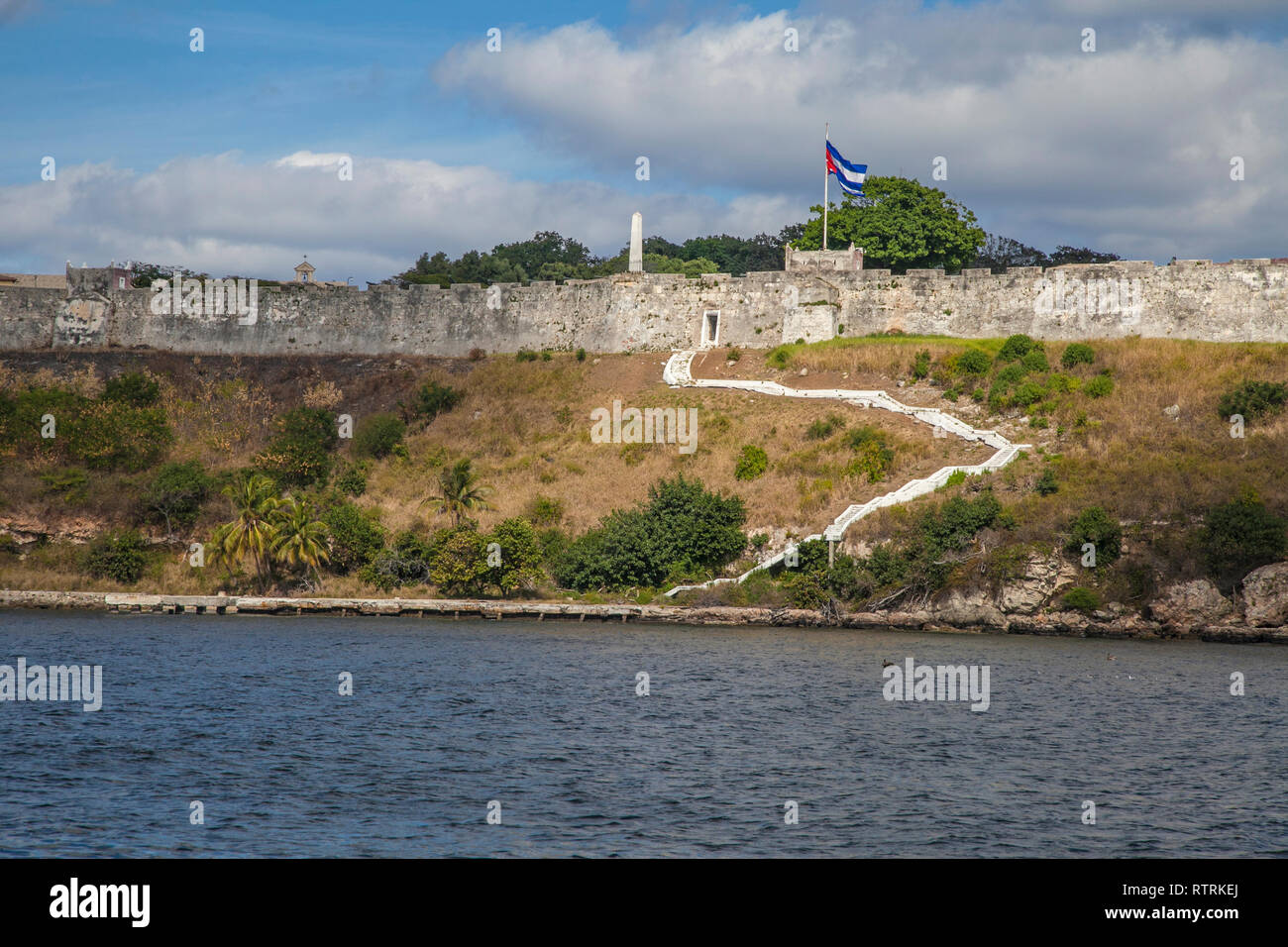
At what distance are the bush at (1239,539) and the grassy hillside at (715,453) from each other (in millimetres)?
110

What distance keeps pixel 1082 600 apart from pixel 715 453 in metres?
16.4

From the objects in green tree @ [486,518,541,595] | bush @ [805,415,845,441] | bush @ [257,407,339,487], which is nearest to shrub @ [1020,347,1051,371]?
bush @ [805,415,845,441]

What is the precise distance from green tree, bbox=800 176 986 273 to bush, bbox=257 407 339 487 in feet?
88.3

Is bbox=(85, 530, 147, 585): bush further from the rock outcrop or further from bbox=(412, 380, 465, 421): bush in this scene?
the rock outcrop

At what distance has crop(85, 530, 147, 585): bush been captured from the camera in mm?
48406

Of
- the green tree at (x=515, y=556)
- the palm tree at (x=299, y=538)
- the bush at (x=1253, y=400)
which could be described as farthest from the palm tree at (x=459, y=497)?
the bush at (x=1253, y=400)

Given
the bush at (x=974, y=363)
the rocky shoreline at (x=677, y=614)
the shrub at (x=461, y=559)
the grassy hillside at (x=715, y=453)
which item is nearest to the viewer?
the rocky shoreline at (x=677, y=614)

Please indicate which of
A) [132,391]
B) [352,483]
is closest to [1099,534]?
[352,483]

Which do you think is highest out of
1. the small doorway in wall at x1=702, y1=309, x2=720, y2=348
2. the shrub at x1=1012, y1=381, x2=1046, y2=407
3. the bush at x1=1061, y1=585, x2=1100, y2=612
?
the small doorway in wall at x1=702, y1=309, x2=720, y2=348

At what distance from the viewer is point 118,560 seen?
4844cm

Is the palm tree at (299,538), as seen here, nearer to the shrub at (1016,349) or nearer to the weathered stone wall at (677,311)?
the weathered stone wall at (677,311)

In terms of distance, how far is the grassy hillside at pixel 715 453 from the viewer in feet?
139
